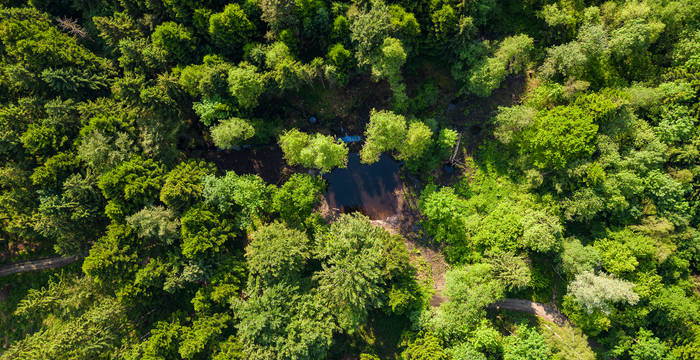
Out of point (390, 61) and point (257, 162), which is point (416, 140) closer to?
point (390, 61)

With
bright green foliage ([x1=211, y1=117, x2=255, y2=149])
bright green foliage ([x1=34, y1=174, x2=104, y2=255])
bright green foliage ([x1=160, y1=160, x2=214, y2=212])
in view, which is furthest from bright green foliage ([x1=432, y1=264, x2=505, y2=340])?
bright green foliage ([x1=34, y1=174, x2=104, y2=255])

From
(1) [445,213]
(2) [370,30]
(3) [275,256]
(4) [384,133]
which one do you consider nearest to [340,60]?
(2) [370,30]

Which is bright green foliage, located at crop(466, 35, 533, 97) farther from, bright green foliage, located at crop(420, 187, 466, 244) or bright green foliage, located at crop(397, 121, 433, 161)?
bright green foliage, located at crop(420, 187, 466, 244)

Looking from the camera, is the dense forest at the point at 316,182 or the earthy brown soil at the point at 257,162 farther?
the earthy brown soil at the point at 257,162

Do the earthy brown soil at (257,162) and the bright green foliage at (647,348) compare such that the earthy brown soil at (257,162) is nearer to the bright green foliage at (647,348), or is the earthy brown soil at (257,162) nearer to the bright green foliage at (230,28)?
the bright green foliage at (230,28)

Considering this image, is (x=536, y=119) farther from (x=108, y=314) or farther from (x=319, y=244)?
(x=108, y=314)

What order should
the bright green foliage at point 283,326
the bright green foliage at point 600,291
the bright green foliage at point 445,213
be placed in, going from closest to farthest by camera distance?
the bright green foliage at point 283,326, the bright green foliage at point 600,291, the bright green foliage at point 445,213

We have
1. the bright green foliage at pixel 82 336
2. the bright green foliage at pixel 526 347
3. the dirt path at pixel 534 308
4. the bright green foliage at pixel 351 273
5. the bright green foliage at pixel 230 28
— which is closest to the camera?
the bright green foliage at pixel 351 273

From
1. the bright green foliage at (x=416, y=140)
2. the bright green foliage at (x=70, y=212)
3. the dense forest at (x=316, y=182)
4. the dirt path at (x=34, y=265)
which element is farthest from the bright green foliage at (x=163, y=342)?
the bright green foliage at (x=416, y=140)
